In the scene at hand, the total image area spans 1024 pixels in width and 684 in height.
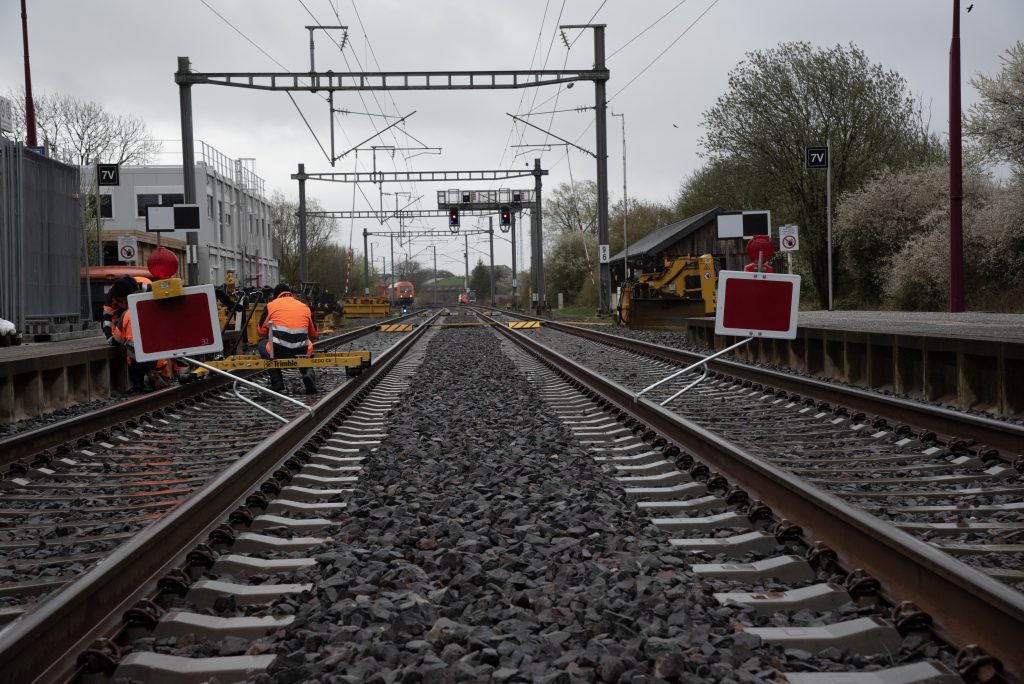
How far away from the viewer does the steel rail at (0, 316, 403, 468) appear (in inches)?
262

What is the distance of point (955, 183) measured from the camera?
21266 millimetres

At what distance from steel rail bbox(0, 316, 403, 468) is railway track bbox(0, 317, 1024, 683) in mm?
1965

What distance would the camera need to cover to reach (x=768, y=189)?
1716 inches

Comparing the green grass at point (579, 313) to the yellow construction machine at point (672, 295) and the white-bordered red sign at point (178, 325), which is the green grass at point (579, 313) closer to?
the yellow construction machine at point (672, 295)

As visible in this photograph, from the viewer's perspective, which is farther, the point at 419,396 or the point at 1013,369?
the point at 419,396

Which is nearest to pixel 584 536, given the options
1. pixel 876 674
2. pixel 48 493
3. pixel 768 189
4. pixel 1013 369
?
pixel 876 674

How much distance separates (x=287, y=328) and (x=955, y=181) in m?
16.5

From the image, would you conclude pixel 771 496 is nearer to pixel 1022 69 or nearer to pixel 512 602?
pixel 512 602

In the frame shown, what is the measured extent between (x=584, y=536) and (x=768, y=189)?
136 feet

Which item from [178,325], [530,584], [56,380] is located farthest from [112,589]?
[56,380]

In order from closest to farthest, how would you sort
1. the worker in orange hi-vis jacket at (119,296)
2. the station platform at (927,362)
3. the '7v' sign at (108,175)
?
the station platform at (927,362) < the worker in orange hi-vis jacket at (119,296) < the '7v' sign at (108,175)

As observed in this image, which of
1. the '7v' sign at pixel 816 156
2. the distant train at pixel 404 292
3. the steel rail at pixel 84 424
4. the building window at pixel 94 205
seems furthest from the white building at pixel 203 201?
the steel rail at pixel 84 424

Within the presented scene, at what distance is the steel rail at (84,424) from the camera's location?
21.8 feet

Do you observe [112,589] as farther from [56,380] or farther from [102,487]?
[56,380]
